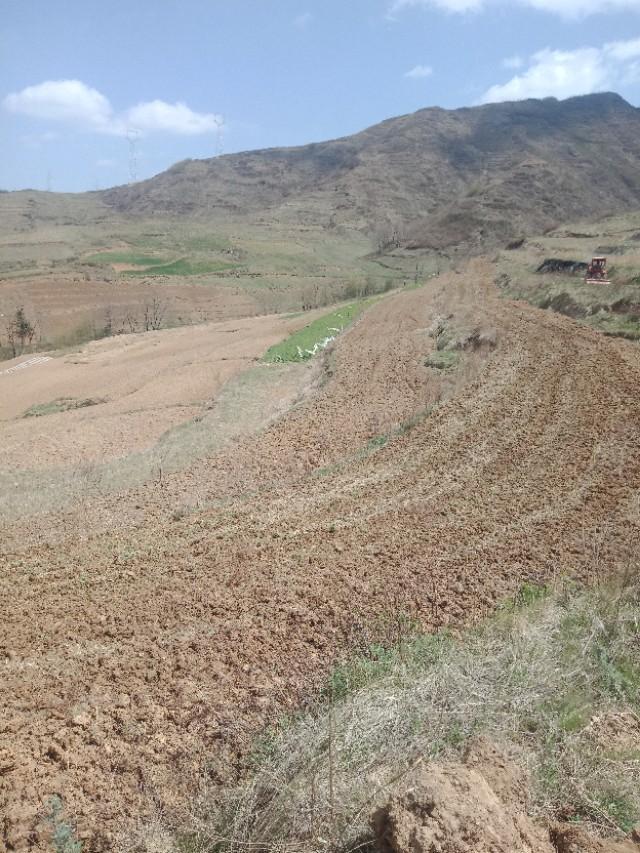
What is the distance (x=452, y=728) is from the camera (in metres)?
5.00

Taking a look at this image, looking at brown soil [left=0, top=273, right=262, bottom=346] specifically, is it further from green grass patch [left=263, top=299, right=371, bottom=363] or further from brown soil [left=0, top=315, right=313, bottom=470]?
green grass patch [left=263, top=299, right=371, bottom=363]

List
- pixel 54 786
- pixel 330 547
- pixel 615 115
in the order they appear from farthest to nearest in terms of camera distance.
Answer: pixel 615 115, pixel 330 547, pixel 54 786

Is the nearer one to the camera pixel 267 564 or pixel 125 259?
pixel 267 564

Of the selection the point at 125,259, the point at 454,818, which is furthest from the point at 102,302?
the point at 454,818

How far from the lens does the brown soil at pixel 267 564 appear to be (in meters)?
5.48

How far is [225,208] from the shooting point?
18288 centimetres

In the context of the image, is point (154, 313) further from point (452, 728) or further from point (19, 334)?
point (452, 728)

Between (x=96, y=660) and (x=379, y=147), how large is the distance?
206m

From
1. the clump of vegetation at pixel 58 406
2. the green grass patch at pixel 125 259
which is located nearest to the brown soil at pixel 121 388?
the clump of vegetation at pixel 58 406

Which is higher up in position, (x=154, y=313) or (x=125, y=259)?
(x=125, y=259)

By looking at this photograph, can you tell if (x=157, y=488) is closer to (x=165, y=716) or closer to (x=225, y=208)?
(x=165, y=716)

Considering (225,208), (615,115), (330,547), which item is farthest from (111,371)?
(615,115)

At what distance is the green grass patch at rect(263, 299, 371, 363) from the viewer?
28.1 m

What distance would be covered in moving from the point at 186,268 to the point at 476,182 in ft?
196
